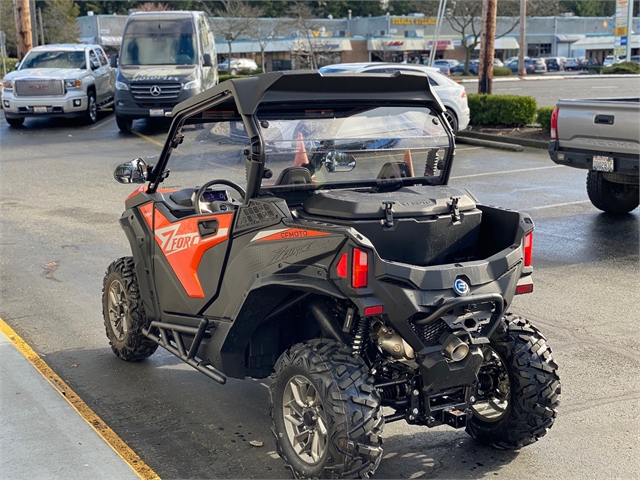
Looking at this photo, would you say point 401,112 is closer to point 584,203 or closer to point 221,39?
point 584,203

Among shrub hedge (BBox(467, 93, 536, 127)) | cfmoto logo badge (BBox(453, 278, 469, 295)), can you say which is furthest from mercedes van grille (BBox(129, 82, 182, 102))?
cfmoto logo badge (BBox(453, 278, 469, 295))

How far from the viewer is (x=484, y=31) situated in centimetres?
2150

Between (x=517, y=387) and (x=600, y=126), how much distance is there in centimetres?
702

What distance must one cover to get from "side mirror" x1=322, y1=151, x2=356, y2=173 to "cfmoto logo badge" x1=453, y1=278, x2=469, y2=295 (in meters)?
→ 1.18

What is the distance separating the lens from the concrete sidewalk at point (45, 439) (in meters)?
4.16

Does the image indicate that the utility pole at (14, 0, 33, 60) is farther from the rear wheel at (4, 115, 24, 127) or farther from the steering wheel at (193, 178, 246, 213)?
the steering wheel at (193, 178, 246, 213)

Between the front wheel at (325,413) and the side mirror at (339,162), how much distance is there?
1.14 metres

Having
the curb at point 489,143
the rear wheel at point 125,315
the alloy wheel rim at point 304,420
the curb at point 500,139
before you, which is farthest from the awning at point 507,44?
the alloy wheel rim at point 304,420

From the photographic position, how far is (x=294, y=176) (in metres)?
4.55

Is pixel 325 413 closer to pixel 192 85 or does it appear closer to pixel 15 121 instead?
pixel 192 85

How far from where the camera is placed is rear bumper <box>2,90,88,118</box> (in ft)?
63.7

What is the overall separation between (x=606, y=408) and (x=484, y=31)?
58.3 ft

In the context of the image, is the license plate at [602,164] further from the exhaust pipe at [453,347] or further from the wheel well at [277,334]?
the exhaust pipe at [453,347]

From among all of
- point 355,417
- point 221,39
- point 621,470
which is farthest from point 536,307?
point 221,39
